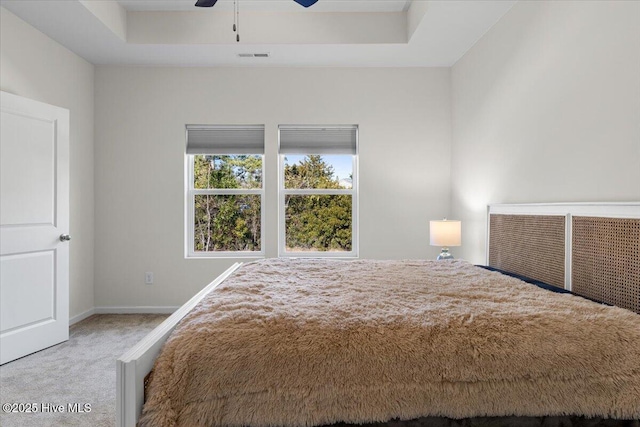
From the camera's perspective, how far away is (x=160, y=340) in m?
1.18

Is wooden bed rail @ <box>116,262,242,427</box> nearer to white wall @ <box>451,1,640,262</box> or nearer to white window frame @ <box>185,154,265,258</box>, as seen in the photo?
white wall @ <box>451,1,640,262</box>

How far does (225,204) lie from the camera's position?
4082 millimetres

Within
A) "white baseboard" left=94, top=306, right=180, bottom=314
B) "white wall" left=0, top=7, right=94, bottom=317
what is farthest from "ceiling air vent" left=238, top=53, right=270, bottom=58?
"white baseboard" left=94, top=306, right=180, bottom=314

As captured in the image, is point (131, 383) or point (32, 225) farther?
point (32, 225)

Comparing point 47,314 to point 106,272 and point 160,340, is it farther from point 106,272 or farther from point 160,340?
point 160,340

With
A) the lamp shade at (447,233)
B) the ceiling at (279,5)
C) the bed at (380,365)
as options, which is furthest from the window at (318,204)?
the bed at (380,365)

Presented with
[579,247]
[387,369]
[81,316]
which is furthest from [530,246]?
[81,316]

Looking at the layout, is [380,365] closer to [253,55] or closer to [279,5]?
[279,5]

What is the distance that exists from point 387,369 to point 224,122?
3.37 meters

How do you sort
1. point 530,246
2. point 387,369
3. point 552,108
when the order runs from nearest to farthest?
point 387,369, point 552,108, point 530,246

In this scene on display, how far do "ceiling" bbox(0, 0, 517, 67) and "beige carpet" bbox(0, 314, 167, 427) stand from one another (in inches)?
103

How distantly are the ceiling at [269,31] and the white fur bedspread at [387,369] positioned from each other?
2641 millimetres

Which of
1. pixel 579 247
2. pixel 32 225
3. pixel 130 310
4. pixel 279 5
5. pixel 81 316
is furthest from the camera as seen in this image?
pixel 130 310

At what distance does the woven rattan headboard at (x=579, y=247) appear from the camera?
168 cm
